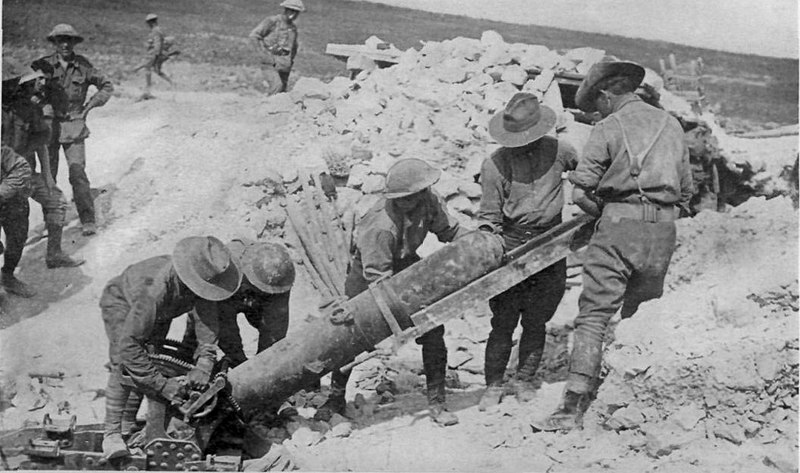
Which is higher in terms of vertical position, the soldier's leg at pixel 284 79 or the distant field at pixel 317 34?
the distant field at pixel 317 34

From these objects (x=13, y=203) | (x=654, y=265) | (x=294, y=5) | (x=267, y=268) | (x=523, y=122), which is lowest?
(x=13, y=203)

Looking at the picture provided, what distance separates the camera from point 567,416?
518cm

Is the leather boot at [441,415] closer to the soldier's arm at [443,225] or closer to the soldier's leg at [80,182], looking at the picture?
the soldier's arm at [443,225]

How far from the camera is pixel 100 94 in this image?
7.63 metres

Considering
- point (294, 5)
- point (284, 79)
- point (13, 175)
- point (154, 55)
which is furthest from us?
point (284, 79)

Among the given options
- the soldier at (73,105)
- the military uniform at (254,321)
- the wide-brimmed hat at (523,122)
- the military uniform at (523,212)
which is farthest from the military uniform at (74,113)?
the wide-brimmed hat at (523,122)

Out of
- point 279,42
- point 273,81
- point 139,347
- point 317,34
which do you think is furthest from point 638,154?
point 273,81

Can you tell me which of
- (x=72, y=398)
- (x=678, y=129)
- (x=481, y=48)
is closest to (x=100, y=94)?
(x=72, y=398)

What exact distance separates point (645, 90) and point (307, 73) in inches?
165

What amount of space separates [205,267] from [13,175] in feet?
8.03

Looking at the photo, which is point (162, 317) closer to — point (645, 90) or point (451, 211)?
point (451, 211)

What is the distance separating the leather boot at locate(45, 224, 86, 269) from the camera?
22.8ft

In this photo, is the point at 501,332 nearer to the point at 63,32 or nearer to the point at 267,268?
the point at 267,268

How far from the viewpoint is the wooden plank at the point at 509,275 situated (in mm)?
5176
